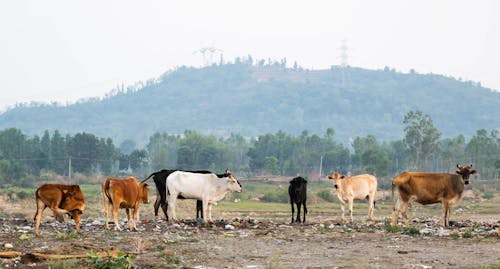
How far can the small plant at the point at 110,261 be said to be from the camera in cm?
1243

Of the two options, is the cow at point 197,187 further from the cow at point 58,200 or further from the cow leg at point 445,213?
the cow leg at point 445,213

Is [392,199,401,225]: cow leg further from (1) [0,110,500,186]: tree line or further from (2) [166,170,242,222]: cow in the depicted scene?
(1) [0,110,500,186]: tree line

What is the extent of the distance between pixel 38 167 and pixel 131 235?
79239mm

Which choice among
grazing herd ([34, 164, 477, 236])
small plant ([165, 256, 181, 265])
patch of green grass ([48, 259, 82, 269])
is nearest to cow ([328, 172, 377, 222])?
grazing herd ([34, 164, 477, 236])

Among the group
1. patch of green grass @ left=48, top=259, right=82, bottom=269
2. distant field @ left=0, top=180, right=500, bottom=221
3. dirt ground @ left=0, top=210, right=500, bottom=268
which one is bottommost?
distant field @ left=0, top=180, right=500, bottom=221

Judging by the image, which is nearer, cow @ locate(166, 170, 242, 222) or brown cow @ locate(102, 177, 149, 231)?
brown cow @ locate(102, 177, 149, 231)

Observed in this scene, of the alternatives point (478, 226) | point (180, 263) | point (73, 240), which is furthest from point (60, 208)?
point (478, 226)

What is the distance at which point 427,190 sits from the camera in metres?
20.8

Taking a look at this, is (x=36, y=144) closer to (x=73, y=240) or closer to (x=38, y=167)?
(x=38, y=167)

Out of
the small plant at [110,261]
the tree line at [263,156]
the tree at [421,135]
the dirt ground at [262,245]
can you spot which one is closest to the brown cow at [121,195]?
the dirt ground at [262,245]

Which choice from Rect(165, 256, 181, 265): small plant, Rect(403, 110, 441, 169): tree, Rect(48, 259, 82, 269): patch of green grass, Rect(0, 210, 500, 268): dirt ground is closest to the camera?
Rect(48, 259, 82, 269): patch of green grass

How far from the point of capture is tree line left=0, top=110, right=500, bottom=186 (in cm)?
8931

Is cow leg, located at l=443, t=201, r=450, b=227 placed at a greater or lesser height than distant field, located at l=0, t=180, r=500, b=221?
greater

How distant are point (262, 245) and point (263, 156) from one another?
10085cm
